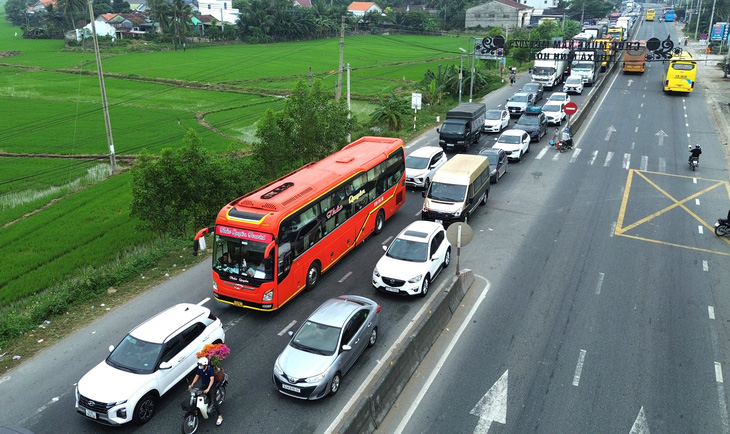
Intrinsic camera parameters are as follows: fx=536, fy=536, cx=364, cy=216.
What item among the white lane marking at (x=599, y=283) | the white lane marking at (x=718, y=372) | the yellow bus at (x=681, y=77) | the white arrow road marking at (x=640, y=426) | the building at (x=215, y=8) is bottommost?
the white arrow road marking at (x=640, y=426)

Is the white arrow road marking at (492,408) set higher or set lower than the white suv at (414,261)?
lower

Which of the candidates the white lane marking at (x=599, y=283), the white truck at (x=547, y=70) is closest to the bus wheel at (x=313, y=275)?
the white lane marking at (x=599, y=283)

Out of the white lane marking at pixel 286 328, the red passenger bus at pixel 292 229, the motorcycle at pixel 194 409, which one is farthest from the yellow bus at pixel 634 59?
the motorcycle at pixel 194 409

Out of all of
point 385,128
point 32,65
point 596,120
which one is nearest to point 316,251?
point 385,128

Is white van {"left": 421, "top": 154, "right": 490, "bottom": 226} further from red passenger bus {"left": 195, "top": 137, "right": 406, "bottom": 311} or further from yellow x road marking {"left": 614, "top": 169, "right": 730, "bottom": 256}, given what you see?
yellow x road marking {"left": 614, "top": 169, "right": 730, "bottom": 256}

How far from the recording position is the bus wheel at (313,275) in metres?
17.9

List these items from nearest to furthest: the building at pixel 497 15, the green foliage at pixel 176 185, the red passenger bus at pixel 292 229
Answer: the red passenger bus at pixel 292 229 < the green foliage at pixel 176 185 < the building at pixel 497 15

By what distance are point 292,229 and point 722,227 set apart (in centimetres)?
1757

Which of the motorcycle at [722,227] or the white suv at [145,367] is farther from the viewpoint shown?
the motorcycle at [722,227]

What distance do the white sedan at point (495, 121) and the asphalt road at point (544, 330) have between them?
12.6 metres

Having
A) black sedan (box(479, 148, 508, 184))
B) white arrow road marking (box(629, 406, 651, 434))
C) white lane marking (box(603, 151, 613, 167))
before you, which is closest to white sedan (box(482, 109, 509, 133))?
white lane marking (box(603, 151, 613, 167))

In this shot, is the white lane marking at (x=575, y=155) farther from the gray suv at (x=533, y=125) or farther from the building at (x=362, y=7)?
the building at (x=362, y=7)

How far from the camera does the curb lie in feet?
36.4

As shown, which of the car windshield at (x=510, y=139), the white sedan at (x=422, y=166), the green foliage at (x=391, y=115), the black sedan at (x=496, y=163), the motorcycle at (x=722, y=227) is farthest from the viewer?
the green foliage at (x=391, y=115)
